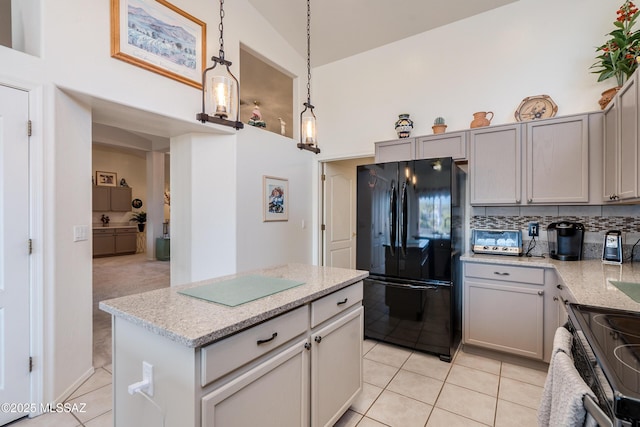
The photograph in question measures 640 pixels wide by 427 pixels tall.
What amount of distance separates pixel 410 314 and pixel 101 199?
867 centimetres

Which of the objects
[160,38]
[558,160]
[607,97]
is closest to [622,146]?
[558,160]

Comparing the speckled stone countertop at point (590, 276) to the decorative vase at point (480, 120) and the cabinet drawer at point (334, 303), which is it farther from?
the decorative vase at point (480, 120)

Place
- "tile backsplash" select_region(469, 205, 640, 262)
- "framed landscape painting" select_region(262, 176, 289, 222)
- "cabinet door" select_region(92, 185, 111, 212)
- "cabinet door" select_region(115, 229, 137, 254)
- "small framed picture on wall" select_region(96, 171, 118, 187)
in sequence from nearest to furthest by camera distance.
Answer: "tile backsplash" select_region(469, 205, 640, 262)
"framed landscape painting" select_region(262, 176, 289, 222)
"cabinet door" select_region(92, 185, 111, 212)
"small framed picture on wall" select_region(96, 171, 118, 187)
"cabinet door" select_region(115, 229, 137, 254)

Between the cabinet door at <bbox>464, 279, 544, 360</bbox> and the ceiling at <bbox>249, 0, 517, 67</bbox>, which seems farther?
the ceiling at <bbox>249, 0, 517, 67</bbox>

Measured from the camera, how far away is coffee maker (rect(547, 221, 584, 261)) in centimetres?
253

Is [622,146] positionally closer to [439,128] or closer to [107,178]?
[439,128]

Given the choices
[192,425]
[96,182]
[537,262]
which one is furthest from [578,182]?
[96,182]

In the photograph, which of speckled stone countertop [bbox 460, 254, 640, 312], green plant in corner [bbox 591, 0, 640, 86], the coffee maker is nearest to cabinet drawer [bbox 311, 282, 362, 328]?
speckled stone countertop [bbox 460, 254, 640, 312]

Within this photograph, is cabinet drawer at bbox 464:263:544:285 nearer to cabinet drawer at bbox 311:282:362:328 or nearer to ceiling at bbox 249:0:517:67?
cabinet drawer at bbox 311:282:362:328

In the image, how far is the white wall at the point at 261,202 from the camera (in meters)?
3.34

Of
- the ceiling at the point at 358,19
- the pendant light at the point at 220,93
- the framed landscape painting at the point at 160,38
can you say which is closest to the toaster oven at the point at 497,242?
the ceiling at the point at 358,19

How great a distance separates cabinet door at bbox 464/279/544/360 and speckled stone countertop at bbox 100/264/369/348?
1.70 meters

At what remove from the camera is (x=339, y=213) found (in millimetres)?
4695

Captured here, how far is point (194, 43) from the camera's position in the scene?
2824 millimetres
